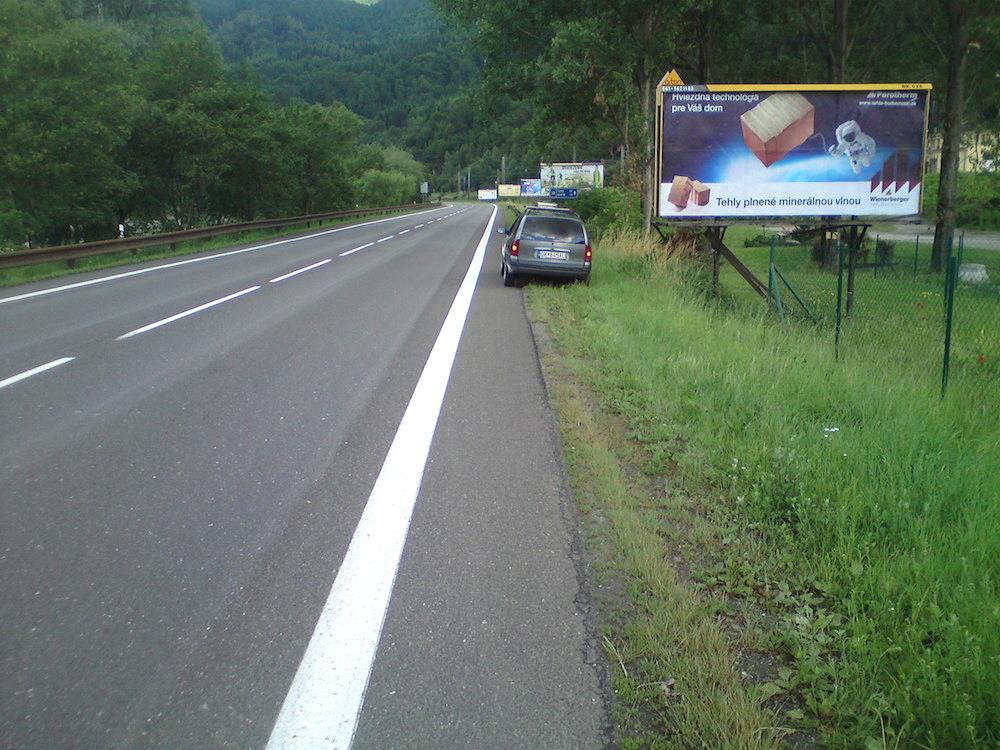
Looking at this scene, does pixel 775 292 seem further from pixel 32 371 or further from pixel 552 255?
pixel 32 371

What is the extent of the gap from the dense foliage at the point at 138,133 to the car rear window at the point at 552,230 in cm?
1797

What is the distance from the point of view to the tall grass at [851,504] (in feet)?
10.5

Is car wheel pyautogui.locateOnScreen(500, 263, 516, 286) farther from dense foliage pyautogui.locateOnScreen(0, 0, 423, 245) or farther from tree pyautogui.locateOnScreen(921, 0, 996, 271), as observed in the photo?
dense foliage pyautogui.locateOnScreen(0, 0, 423, 245)

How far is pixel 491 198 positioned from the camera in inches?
A: 5394

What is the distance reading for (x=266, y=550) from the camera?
15.3 feet

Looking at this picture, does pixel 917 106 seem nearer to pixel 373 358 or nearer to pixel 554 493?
pixel 373 358

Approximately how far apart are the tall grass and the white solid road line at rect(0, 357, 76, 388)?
5640 millimetres

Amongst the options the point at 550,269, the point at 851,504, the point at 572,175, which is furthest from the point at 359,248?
the point at 572,175

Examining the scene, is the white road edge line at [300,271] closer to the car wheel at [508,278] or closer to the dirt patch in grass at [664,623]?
the car wheel at [508,278]

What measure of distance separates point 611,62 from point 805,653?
76.7ft

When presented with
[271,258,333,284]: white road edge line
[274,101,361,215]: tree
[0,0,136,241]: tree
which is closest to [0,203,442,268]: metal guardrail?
[0,0,136,241]: tree

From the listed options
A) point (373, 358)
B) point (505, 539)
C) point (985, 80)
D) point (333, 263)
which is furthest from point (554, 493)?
point (985, 80)

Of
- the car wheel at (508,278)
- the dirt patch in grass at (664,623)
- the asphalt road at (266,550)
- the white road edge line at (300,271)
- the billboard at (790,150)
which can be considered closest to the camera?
the dirt patch in grass at (664,623)

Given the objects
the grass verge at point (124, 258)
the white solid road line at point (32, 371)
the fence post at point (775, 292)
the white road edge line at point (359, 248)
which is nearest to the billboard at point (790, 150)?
the fence post at point (775, 292)
